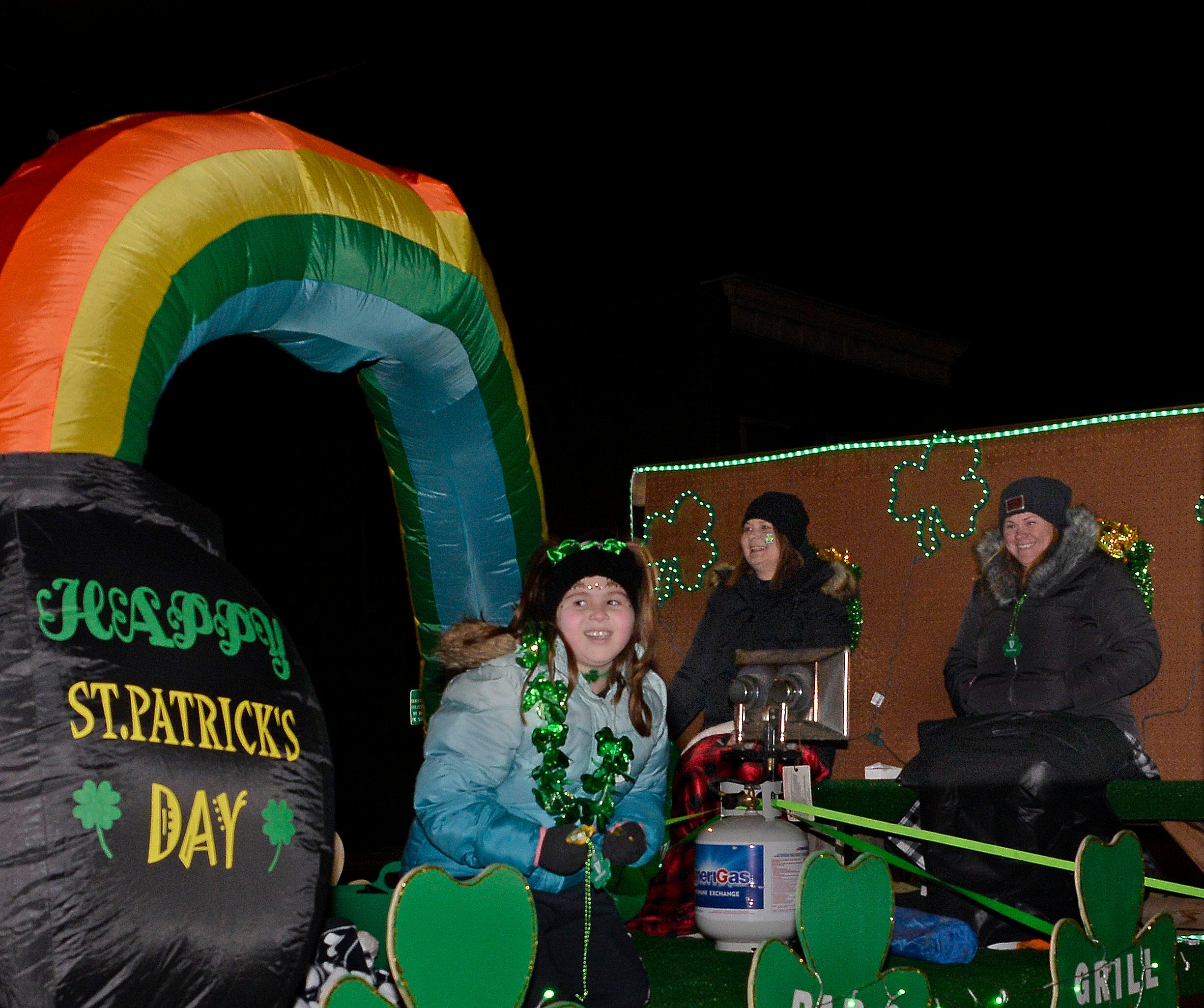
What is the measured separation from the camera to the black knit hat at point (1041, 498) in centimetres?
395

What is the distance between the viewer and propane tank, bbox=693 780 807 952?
9.67ft

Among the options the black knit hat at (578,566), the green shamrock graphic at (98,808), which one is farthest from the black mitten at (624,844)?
the green shamrock graphic at (98,808)

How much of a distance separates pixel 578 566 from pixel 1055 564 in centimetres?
190

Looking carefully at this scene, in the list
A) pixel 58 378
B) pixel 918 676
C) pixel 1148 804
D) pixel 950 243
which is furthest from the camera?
pixel 950 243

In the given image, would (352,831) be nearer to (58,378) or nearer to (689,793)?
(689,793)

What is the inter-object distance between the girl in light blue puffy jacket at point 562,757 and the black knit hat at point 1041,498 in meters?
1.67

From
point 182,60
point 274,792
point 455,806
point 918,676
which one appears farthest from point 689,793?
point 182,60

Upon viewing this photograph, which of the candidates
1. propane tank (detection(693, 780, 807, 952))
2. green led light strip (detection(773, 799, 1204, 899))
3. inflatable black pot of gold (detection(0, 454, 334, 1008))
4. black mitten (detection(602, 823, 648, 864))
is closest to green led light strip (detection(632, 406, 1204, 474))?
green led light strip (detection(773, 799, 1204, 899))

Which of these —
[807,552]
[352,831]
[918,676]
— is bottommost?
[352,831]

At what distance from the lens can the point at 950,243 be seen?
8.45 metres

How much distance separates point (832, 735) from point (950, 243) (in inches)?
218

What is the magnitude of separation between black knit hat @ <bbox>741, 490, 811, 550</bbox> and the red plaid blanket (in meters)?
0.74

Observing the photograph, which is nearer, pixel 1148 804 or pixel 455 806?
pixel 455 806

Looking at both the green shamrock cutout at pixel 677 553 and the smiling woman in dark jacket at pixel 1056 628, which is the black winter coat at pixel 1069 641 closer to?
the smiling woman in dark jacket at pixel 1056 628
